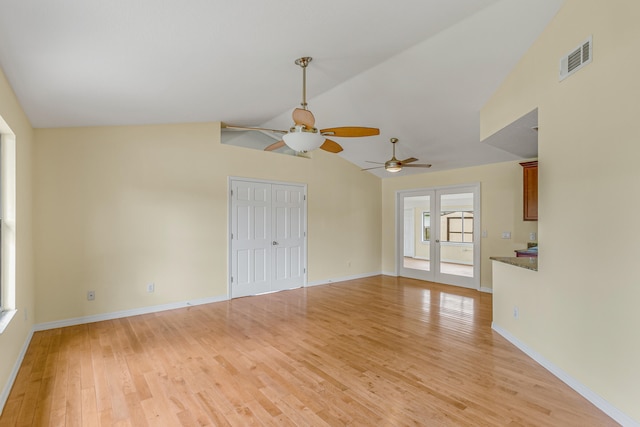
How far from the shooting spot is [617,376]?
2070mm

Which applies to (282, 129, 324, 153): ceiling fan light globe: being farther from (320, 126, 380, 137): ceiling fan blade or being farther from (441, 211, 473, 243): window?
(441, 211, 473, 243): window

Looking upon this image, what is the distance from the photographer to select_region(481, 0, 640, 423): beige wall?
6.54 feet

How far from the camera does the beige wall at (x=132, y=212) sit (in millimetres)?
3873

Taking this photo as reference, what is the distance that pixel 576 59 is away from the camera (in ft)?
7.87

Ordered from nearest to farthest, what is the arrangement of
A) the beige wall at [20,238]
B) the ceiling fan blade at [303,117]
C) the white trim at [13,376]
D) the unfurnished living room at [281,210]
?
1. the unfurnished living room at [281,210]
2. the white trim at [13,376]
3. the beige wall at [20,238]
4. the ceiling fan blade at [303,117]

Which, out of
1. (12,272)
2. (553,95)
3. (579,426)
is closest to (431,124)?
(553,95)

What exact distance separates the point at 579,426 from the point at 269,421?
2.02 meters

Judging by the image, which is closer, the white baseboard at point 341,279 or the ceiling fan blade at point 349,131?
the ceiling fan blade at point 349,131

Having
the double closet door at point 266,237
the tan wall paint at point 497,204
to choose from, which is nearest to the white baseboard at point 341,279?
the double closet door at point 266,237

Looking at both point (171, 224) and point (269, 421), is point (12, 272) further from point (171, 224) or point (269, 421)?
point (269, 421)

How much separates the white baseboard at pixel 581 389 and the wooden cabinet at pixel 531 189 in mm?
2312

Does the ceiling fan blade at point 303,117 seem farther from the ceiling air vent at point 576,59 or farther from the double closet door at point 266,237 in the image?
the double closet door at point 266,237

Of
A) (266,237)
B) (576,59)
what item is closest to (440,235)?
(266,237)

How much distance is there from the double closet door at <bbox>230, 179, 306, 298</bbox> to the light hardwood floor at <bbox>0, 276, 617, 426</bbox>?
1.14 metres
